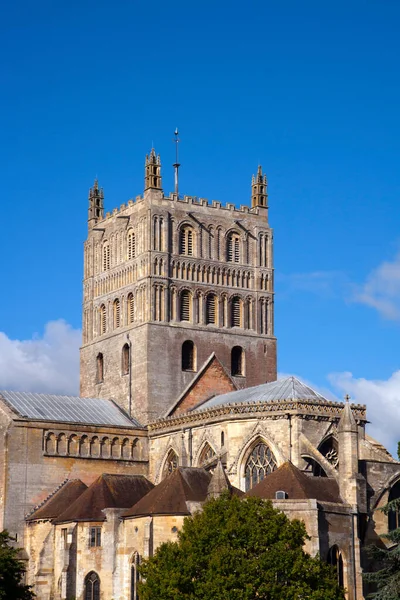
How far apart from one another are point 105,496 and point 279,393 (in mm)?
11317

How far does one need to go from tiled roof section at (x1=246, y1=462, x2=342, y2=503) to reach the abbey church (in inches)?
3.6

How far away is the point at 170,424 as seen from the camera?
87.8 metres

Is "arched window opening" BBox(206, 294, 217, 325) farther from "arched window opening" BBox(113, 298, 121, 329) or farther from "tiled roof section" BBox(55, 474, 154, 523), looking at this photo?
"tiled roof section" BBox(55, 474, 154, 523)

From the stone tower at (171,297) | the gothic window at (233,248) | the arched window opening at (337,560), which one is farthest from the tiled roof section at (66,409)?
the arched window opening at (337,560)

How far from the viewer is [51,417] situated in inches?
3472

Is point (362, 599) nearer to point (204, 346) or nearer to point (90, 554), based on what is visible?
point (90, 554)

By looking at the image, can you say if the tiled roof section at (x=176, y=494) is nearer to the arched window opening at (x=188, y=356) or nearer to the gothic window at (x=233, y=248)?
the arched window opening at (x=188, y=356)

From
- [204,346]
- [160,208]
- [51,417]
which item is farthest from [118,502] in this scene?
[160,208]

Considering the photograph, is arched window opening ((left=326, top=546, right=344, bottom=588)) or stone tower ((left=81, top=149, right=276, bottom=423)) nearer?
→ arched window opening ((left=326, top=546, right=344, bottom=588))

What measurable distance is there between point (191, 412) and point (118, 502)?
8455 millimetres

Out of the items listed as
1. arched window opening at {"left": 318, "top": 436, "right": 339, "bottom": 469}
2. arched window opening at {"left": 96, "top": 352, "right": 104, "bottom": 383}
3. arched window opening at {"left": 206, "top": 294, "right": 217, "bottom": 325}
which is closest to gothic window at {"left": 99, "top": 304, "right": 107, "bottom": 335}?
arched window opening at {"left": 96, "top": 352, "right": 104, "bottom": 383}

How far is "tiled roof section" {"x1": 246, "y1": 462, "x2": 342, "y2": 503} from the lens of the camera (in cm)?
7250

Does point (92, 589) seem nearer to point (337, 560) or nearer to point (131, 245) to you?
point (337, 560)

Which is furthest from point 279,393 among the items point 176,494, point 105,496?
point 105,496
